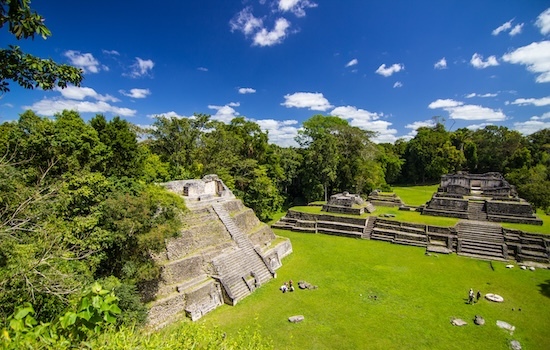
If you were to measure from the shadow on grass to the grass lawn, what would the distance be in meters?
0.04

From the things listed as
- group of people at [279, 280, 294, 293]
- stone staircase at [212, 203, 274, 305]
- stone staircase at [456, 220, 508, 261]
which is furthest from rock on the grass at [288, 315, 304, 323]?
stone staircase at [456, 220, 508, 261]

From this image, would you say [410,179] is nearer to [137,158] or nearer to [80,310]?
[137,158]

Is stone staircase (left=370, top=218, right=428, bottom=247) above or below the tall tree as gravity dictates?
below

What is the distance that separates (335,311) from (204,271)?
6072mm

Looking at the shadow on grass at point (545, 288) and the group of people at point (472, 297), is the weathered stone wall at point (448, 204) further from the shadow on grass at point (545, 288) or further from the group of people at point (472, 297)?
the group of people at point (472, 297)

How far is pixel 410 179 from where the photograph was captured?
1970 inches

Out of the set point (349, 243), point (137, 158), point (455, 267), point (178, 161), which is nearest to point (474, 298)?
point (455, 267)

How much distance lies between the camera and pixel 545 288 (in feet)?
42.9

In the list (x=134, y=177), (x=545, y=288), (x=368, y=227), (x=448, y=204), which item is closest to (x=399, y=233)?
(x=368, y=227)

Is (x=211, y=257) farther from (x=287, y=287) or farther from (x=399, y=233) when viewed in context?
(x=399, y=233)

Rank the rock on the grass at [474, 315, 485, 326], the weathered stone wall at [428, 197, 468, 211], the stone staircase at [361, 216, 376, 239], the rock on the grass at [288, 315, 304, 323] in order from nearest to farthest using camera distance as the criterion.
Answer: the rock on the grass at [474, 315, 485, 326] → the rock on the grass at [288, 315, 304, 323] → the stone staircase at [361, 216, 376, 239] → the weathered stone wall at [428, 197, 468, 211]

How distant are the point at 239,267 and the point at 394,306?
285 inches

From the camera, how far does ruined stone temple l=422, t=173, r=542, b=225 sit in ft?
66.7

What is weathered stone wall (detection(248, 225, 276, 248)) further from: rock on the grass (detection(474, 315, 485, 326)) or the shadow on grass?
the shadow on grass
